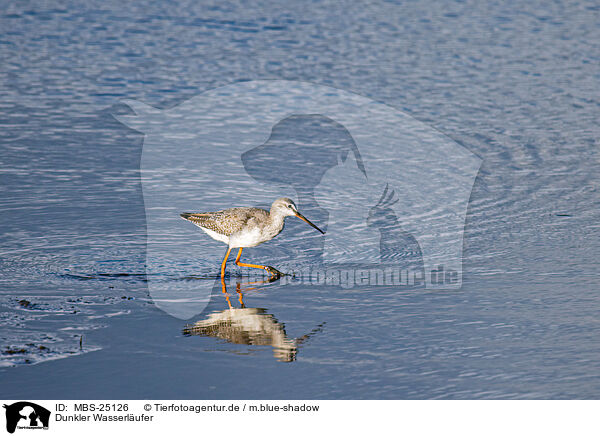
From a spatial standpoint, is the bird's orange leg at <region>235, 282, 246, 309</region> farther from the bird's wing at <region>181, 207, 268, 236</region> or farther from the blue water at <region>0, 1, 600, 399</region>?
the bird's wing at <region>181, 207, 268, 236</region>

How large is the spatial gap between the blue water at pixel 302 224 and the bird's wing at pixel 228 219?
981 millimetres

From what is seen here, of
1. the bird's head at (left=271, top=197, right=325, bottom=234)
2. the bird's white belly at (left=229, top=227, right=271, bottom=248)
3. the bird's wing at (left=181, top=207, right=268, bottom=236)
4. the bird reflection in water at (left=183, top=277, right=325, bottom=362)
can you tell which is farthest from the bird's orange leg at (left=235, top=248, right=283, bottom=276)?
the bird reflection in water at (left=183, top=277, right=325, bottom=362)

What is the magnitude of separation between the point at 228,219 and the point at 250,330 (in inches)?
98.9

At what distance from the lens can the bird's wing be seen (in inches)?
458

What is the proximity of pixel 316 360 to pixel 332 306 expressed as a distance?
1.45 meters

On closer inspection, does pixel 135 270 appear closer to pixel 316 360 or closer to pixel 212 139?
pixel 316 360

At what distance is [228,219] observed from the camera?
463 inches

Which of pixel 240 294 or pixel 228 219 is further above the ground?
pixel 228 219

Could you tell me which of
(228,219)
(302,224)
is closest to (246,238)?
(228,219)

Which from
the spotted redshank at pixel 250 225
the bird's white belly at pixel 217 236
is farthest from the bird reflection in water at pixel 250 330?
the bird's white belly at pixel 217 236

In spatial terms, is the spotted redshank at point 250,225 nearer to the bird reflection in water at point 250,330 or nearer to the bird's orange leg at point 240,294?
the bird's orange leg at point 240,294

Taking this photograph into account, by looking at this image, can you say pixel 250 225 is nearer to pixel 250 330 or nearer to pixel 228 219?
pixel 228 219

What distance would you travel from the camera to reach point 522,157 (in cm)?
1616

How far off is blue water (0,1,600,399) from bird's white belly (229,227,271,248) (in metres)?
0.87
